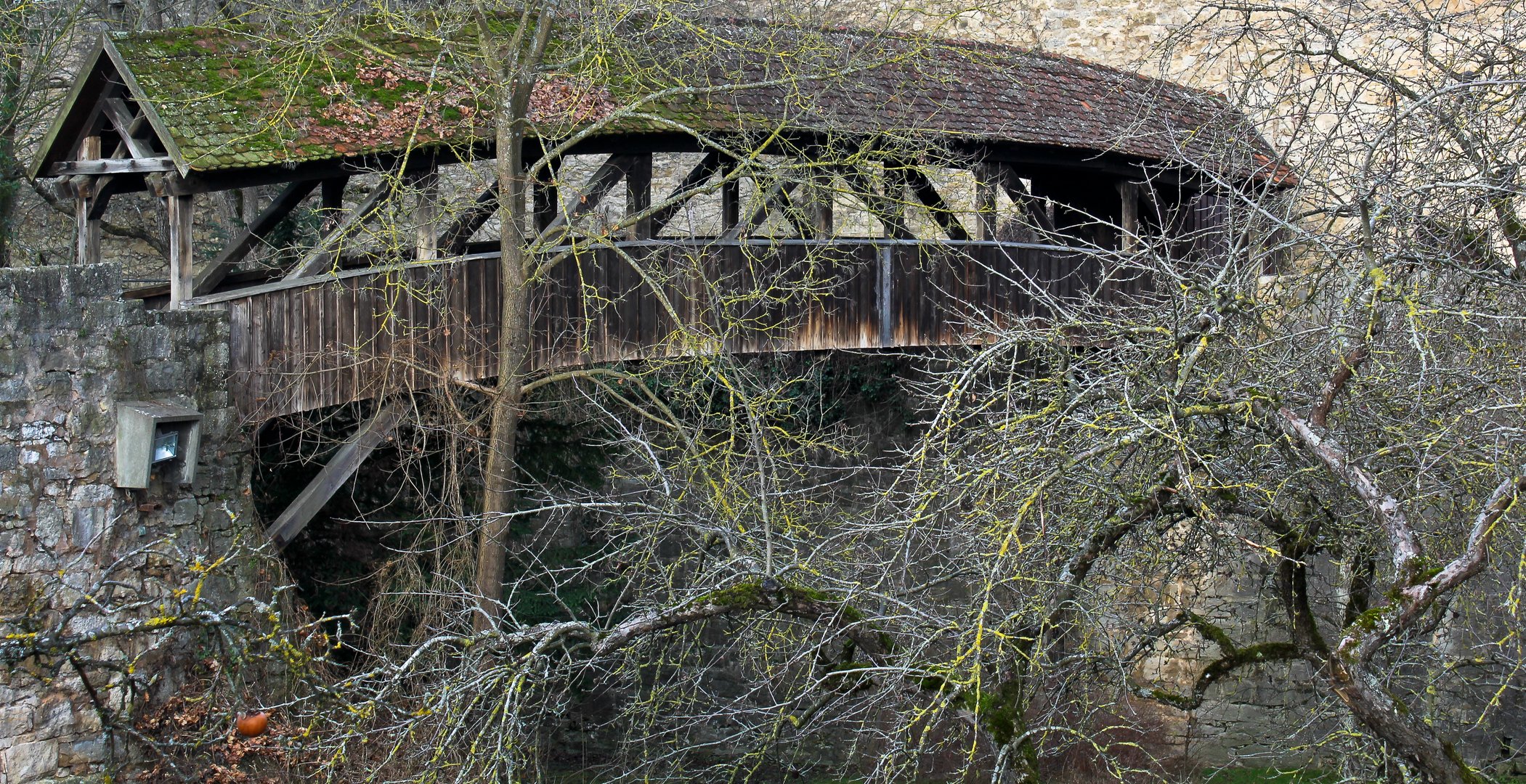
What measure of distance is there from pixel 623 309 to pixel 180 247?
108 inches

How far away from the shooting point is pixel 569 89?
8.55 meters

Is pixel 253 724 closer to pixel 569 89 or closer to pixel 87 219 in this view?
pixel 87 219

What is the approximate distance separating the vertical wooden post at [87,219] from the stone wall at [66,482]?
1.34 m

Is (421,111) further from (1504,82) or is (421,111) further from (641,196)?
(1504,82)

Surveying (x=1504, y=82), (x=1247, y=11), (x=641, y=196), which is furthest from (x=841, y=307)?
(x=1504, y=82)

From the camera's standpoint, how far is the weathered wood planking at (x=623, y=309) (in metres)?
7.82

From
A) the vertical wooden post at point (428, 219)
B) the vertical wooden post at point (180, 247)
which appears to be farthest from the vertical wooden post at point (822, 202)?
the vertical wooden post at point (180, 247)

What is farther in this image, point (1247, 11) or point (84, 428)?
point (84, 428)

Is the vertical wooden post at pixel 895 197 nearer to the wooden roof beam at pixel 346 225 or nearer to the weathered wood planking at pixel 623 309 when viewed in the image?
the weathered wood planking at pixel 623 309

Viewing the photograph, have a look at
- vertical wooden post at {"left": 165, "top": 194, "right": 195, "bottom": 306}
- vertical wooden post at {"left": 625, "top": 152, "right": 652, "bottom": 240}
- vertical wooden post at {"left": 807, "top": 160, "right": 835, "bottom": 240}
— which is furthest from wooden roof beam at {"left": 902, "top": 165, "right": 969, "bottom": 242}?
vertical wooden post at {"left": 165, "top": 194, "right": 195, "bottom": 306}

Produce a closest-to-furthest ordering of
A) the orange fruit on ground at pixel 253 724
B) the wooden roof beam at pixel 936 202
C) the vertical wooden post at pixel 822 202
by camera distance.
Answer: the orange fruit on ground at pixel 253 724
the vertical wooden post at pixel 822 202
the wooden roof beam at pixel 936 202

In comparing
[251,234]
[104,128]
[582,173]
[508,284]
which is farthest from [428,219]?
[582,173]

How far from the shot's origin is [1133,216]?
10.5 meters

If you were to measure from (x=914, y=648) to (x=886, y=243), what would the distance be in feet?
16.5
